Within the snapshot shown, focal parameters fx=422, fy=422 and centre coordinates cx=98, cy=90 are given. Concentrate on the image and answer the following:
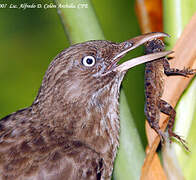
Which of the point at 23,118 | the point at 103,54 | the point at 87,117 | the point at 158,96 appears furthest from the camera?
the point at 23,118

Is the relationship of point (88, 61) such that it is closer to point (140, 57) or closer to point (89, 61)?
point (89, 61)

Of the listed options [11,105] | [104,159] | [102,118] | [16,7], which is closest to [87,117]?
[102,118]

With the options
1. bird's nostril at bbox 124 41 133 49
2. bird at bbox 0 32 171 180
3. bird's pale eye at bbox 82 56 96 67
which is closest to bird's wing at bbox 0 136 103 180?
bird at bbox 0 32 171 180

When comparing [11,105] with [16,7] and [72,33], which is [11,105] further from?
[72,33]

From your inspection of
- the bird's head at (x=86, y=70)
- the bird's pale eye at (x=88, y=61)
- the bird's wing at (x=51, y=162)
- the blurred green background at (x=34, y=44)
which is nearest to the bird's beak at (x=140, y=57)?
the bird's head at (x=86, y=70)

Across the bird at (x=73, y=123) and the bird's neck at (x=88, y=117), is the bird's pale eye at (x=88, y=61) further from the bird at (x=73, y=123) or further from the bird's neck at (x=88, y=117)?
the bird's neck at (x=88, y=117)

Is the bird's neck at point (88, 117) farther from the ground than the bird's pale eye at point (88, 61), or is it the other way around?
the bird's pale eye at point (88, 61)

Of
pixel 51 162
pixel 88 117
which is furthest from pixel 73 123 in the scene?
pixel 51 162
